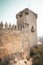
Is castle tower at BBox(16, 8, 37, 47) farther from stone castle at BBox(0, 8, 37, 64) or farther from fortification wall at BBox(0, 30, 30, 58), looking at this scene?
fortification wall at BBox(0, 30, 30, 58)

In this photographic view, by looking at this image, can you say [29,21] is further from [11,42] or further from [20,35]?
[11,42]

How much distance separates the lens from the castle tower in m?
14.1

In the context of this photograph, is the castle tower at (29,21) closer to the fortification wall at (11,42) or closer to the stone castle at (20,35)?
the stone castle at (20,35)

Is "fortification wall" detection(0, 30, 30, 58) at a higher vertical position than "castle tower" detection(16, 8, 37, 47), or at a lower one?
lower

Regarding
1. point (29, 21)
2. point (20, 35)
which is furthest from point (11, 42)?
point (29, 21)

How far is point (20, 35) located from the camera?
11914mm

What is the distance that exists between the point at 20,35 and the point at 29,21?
2.96m

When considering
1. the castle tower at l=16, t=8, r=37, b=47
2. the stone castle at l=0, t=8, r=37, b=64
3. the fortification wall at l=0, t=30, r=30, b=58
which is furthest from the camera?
the castle tower at l=16, t=8, r=37, b=47

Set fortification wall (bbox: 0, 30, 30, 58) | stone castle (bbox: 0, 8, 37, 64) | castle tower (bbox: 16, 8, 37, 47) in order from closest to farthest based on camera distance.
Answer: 1. fortification wall (bbox: 0, 30, 30, 58)
2. stone castle (bbox: 0, 8, 37, 64)
3. castle tower (bbox: 16, 8, 37, 47)

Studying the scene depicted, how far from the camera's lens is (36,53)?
14117mm

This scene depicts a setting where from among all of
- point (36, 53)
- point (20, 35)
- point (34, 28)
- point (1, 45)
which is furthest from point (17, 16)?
point (1, 45)

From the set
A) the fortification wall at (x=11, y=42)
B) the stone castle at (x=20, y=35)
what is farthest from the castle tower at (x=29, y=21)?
the fortification wall at (x=11, y=42)

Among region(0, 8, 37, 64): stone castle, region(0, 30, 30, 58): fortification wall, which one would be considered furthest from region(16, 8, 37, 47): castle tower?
region(0, 30, 30, 58): fortification wall

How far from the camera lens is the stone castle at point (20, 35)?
34.1 ft
